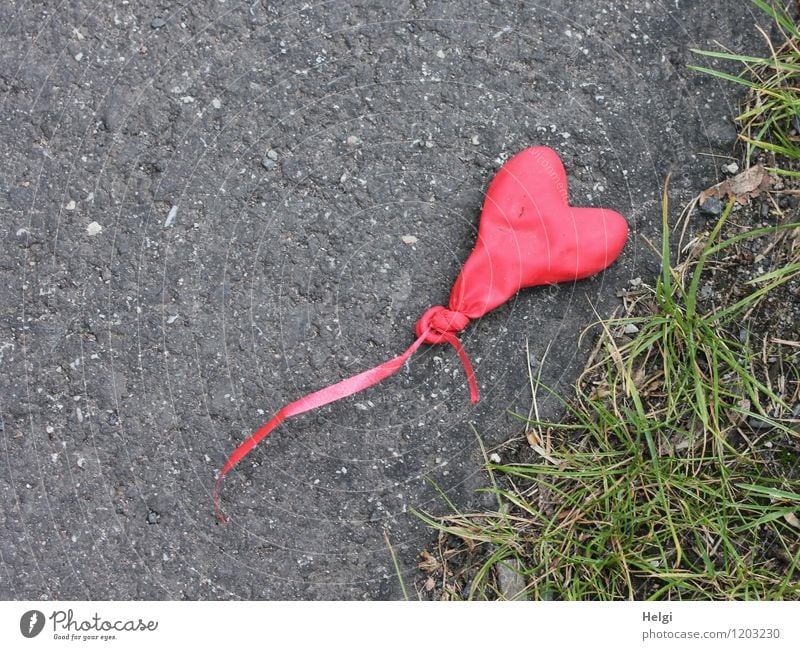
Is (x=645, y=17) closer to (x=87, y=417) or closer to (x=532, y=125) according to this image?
(x=532, y=125)

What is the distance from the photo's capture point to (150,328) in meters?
1.77

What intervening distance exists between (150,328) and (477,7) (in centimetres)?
99

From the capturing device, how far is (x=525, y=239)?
5.64ft

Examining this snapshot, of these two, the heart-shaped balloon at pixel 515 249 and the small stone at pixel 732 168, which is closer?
the heart-shaped balloon at pixel 515 249

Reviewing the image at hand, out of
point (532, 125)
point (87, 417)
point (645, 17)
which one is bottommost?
point (87, 417)

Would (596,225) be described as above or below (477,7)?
below

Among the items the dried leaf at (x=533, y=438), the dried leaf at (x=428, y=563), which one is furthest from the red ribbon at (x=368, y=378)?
the dried leaf at (x=428, y=563)

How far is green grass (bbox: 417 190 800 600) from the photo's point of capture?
1733 mm

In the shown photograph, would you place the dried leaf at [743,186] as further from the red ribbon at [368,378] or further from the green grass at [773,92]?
the red ribbon at [368,378]

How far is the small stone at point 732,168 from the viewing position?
1.82 m

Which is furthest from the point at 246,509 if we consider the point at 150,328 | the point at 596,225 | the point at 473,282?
the point at 596,225

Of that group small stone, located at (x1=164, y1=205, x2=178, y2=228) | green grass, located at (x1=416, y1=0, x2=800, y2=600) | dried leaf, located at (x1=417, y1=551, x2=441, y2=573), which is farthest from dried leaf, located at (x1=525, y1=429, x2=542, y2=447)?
small stone, located at (x1=164, y1=205, x2=178, y2=228)

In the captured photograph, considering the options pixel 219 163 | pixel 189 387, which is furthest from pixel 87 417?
pixel 219 163
